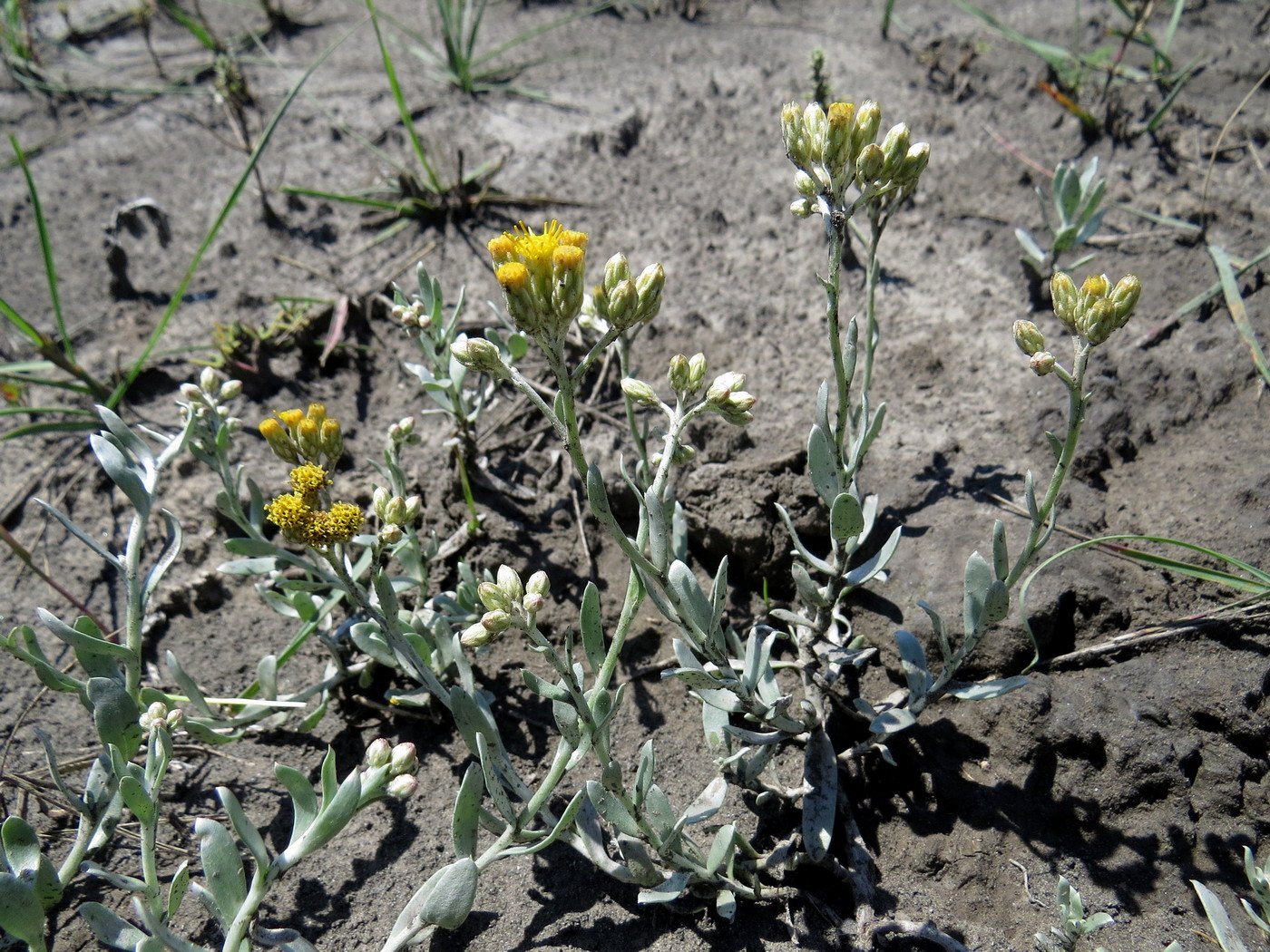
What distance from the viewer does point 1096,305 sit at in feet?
6.24

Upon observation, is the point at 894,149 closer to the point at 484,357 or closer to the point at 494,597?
the point at 484,357

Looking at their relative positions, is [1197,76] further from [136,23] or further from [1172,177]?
[136,23]

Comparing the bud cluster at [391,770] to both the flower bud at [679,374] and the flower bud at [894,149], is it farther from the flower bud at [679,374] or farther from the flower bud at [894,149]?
the flower bud at [894,149]

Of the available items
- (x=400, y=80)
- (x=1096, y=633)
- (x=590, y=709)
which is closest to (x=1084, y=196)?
(x=1096, y=633)

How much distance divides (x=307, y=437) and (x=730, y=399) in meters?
1.08

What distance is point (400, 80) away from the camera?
486cm

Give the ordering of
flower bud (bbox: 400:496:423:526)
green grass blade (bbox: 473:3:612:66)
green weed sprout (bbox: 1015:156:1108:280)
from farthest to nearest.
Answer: green grass blade (bbox: 473:3:612:66) → green weed sprout (bbox: 1015:156:1108:280) → flower bud (bbox: 400:496:423:526)

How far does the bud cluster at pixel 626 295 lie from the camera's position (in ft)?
5.97

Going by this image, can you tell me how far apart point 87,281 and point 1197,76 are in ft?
17.1

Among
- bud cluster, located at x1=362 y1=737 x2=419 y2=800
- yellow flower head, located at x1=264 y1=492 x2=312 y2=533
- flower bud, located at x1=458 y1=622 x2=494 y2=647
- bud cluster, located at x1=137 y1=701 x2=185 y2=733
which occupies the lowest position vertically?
bud cluster, located at x1=137 y1=701 x2=185 y2=733

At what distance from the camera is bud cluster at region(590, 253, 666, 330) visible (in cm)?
182

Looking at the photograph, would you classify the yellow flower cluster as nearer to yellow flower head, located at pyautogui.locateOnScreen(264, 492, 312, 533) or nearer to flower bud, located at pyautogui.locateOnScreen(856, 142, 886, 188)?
Result: yellow flower head, located at pyautogui.locateOnScreen(264, 492, 312, 533)

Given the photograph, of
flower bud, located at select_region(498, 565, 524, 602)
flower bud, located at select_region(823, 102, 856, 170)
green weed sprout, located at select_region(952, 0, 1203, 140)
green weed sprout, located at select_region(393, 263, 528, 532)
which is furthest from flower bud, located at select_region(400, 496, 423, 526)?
green weed sprout, located at select_region(952, 0, 1203, 140)

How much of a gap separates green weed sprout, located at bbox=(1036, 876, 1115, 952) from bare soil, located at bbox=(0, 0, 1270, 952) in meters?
0.11
